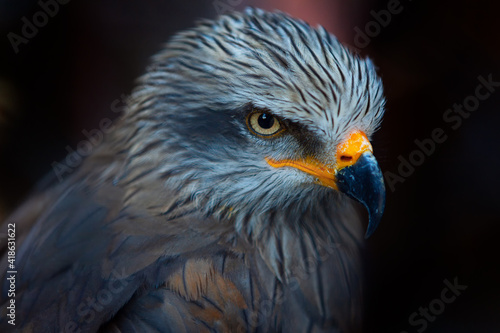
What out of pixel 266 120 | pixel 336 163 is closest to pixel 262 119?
pixel 266 120

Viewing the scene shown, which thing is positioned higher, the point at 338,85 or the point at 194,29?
the point at 338,85

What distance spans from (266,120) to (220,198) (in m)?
0.16

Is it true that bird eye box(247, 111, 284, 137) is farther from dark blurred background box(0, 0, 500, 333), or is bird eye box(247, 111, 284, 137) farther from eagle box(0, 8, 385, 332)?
dark blurred background box(0, 0, 500, 333)

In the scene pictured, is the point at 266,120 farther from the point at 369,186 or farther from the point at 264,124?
the point at 369,186

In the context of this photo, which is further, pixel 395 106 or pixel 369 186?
pixel 395 106

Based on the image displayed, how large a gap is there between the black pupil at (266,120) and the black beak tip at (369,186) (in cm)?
14

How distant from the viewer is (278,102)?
654 millimetres

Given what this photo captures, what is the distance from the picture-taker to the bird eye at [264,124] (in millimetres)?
675

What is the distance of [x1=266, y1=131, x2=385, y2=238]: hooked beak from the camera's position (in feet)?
2.14

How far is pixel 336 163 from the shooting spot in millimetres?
690

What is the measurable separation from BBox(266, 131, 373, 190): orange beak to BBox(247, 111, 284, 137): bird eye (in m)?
0.05

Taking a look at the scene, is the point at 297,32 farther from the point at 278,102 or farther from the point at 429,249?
the point at 429,249

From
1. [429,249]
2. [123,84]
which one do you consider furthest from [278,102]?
[429,249]

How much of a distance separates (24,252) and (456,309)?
Result: 106cm
